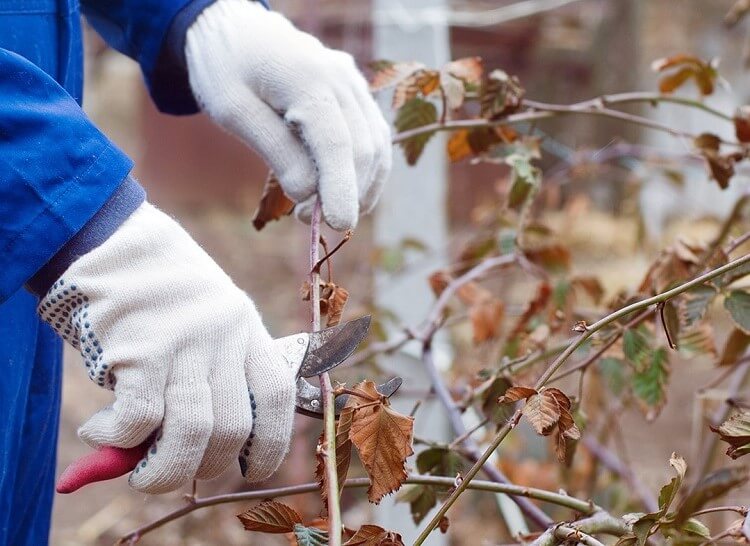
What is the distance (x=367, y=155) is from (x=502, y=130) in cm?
28

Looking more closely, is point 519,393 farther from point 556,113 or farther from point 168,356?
point 556,113

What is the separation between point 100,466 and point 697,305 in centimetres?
70

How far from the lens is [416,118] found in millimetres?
1291

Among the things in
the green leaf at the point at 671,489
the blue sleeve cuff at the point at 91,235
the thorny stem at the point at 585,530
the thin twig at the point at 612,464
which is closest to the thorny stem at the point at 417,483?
the thorny stem at the point at 585,530

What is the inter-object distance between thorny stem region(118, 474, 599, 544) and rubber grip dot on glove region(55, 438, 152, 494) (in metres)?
0.12

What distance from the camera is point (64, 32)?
1.13 meters

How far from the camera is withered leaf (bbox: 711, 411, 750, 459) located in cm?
77

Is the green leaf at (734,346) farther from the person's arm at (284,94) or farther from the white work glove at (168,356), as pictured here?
the white work glove at (168,356)

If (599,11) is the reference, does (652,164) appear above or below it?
above

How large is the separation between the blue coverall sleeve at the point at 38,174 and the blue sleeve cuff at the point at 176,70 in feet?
1.28

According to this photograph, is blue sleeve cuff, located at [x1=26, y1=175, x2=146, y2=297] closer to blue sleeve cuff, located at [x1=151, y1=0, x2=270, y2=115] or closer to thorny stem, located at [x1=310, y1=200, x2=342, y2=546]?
thorny stem, located at [x1=310, y1=200, x2=342, y2=546]

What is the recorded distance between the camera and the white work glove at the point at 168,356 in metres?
0.85

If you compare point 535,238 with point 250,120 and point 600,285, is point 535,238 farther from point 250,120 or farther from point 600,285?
point 250,120

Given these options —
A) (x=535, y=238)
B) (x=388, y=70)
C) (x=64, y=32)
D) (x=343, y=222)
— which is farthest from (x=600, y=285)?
(x=64, y=32)
